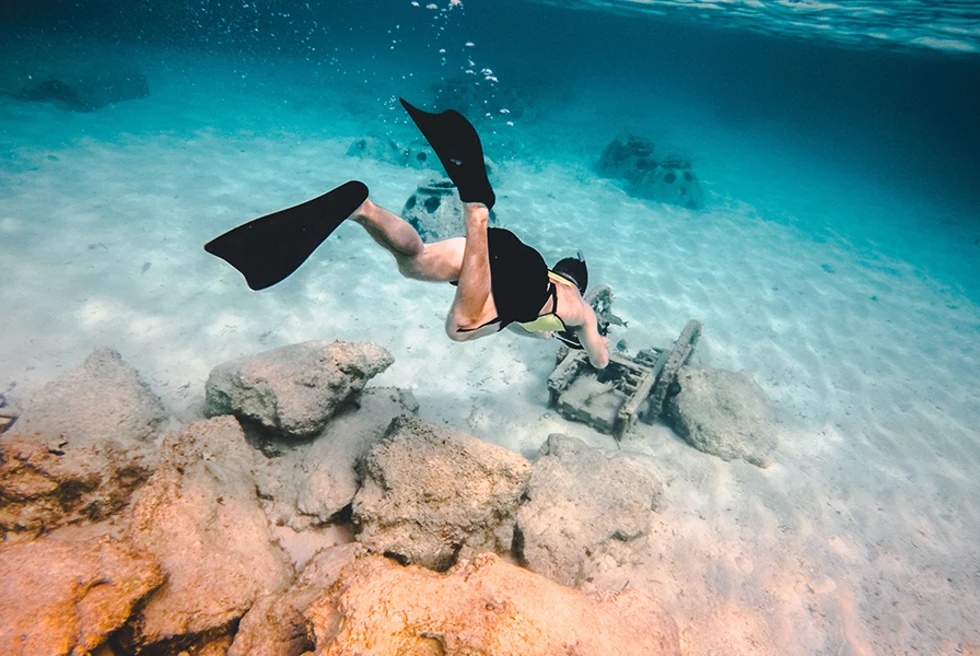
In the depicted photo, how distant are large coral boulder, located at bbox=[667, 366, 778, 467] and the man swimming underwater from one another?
3294 millimetres

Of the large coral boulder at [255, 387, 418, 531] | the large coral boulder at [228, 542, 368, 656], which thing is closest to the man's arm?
the large coral boulder at [255, 387, 418, 531]

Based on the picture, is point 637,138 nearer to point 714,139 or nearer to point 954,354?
point 954,354

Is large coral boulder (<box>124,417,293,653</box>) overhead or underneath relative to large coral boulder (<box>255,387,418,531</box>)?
overhead

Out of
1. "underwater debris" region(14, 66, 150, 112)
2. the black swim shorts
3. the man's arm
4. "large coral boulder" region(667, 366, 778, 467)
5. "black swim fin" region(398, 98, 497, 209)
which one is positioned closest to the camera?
"black swim fin" region(398, 98, 497, 209)

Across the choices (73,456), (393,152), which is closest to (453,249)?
(73,456)

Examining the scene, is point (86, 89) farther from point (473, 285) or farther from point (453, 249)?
point (473, 285)

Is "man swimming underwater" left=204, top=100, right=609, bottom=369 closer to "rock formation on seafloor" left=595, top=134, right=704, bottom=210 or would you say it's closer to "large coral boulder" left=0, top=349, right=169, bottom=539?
"large coral boulder" left=0, top=349, right=169, bottom=539

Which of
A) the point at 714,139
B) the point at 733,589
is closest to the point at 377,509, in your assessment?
the point at 733,589

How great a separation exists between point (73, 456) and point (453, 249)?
115 inches

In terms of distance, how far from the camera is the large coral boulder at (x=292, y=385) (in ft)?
12.3

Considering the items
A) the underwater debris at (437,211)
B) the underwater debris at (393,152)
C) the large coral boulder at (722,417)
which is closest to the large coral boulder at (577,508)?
the large coral boulder at (722,417)

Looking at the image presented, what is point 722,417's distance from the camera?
5.77 metres

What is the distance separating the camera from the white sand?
419 cm

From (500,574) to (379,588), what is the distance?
628mm
